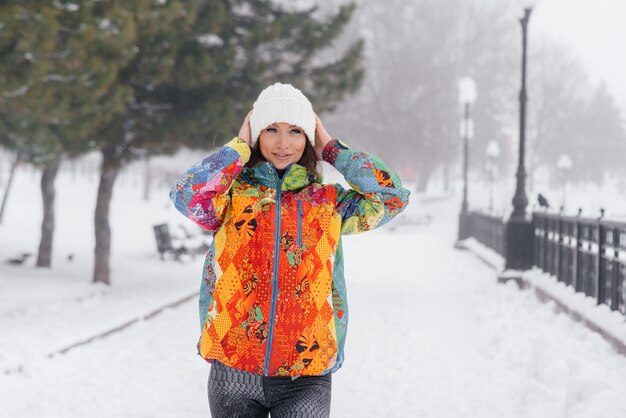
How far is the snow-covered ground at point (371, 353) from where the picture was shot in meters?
5.28

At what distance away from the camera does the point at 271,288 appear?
2.38m

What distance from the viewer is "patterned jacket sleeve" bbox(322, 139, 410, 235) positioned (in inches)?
102

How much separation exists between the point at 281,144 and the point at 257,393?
2.80ft

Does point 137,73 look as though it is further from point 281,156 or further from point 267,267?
point 267,267

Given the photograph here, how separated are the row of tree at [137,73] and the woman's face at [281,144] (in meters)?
5.64

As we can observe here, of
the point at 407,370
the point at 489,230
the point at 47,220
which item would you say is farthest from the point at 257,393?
the point at 489,230

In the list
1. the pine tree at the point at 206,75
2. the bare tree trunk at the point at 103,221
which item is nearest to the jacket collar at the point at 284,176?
the pine tree at the point at 206,75

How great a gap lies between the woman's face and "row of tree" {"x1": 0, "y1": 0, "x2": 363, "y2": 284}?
564cm

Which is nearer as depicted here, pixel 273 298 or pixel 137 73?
pixel 273 298

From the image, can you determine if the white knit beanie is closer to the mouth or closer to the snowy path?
the mouth

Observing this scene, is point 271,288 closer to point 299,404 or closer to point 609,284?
point 299,404

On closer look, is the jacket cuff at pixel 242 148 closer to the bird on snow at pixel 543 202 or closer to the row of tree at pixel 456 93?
the bird on snow at pixel 543 202

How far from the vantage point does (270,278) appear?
2.38 meters

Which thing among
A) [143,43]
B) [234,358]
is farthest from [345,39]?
[234,358]
